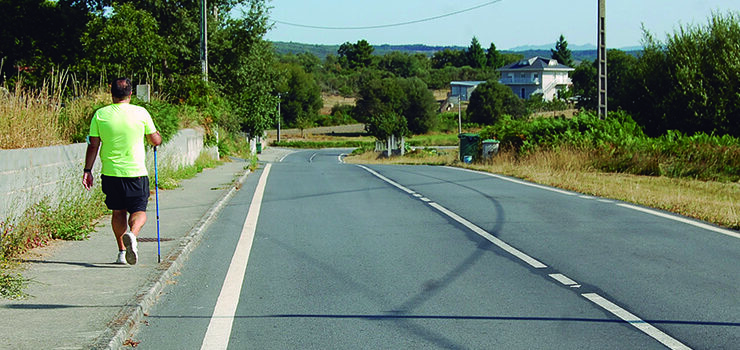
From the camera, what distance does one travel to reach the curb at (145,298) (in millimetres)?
5359

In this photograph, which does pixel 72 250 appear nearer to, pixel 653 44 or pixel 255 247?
pixel 255 247

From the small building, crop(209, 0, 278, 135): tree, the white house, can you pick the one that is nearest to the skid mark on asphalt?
crop(209, 0, 278, 135): tree

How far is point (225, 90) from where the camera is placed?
143 ft

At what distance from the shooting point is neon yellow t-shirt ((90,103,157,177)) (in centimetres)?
780

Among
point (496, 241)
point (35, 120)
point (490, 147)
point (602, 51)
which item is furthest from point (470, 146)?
point (35, 120)

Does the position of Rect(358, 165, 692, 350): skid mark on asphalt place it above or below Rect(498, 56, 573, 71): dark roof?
below

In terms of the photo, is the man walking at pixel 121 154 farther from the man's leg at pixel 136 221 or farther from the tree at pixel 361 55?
the tree at pixel 361 55

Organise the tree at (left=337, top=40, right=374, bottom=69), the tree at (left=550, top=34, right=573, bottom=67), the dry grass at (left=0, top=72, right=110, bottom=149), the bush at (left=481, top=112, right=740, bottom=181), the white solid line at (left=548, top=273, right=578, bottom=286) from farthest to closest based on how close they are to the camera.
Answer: the tree at (left=337, top=40, right=374, bottom=69) < the tree at (left=550, top=34, right=573, bottom=67) < the bush at (left=481, top=112, right=740, bottom=181) < the dry grass at (left=0, top=72, right=110, bottom=149) < the white solid line at (left=548, top=273, right=578, bottom=286)

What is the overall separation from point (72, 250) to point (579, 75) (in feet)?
385

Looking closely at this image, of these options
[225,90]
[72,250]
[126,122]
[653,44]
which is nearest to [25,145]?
[72,250]

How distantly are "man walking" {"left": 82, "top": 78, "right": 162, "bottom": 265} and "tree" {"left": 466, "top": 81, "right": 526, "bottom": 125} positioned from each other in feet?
359

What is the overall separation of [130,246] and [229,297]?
1431 mm

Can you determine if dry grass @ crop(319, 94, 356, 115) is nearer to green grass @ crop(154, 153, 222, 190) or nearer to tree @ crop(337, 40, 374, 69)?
tree @ crop(337, 40, 374, 69)

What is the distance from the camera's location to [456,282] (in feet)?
24.3
